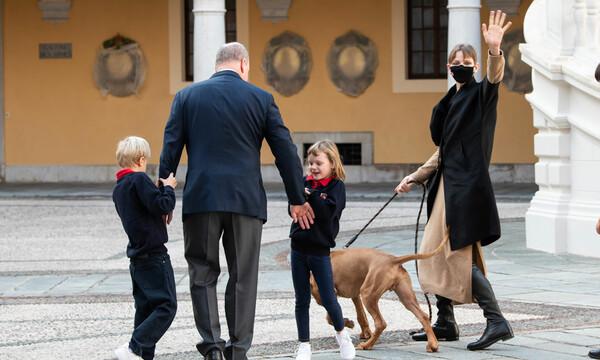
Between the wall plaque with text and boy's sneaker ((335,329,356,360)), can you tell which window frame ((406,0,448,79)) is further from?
boy's sneaker ((335,329,356,360))

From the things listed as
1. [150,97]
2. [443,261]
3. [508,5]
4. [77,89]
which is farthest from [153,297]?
[77,89]

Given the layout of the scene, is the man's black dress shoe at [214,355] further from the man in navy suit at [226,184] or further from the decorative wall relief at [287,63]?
the decorative wall relief at [287,63]

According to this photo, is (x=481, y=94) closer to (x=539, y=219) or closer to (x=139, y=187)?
(x=139, y=187)

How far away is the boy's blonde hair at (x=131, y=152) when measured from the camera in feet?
25.5

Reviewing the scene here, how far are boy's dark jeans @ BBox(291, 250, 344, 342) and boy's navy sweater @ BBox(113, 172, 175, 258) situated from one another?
29.7 inches

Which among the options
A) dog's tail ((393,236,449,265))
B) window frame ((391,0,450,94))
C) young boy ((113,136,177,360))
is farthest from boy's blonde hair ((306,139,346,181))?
window frame ((391,0,450,94))

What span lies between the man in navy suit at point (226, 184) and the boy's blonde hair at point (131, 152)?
253 mm

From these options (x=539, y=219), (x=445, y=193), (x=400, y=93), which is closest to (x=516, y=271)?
(x=539, y=219)

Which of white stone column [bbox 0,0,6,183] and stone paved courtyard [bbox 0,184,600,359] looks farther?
white stone column [bbox 0,0,6,183]

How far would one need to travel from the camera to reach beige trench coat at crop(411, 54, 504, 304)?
27.5 feet

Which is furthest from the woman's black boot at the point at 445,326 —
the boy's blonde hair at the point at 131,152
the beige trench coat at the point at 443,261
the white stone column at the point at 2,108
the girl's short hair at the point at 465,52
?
the white stone column at the point at 2,108

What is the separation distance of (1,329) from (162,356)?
1616 mm

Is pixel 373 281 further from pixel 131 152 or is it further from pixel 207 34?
pixel 207 34

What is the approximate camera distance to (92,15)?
26.0 m
